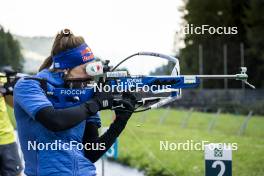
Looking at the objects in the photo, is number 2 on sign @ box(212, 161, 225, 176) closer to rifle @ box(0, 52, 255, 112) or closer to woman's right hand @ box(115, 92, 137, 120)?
rifle @ box(0, 52, 255, 112)

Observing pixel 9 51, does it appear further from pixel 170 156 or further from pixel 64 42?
pixel 64 42

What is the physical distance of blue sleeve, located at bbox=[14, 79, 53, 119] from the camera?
3.14 m

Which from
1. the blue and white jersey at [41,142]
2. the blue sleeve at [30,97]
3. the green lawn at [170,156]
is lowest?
the green lawn at [170,156]

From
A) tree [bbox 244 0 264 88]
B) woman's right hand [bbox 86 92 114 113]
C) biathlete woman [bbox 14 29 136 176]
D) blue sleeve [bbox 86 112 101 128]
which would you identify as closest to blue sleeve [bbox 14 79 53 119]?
biathlete woman [bbox 14 29 136 176]

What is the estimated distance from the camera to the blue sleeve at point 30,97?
3.14 metres

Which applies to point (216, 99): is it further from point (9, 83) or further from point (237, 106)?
point (9, 83)

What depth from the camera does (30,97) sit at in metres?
3.18

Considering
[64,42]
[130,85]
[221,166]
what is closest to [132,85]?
[130,85]

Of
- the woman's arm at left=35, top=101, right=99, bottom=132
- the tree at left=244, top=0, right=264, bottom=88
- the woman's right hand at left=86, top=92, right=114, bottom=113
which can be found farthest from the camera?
the tree at left=244, top=0, right=264, bottom=88

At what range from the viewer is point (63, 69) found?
11.2 ft

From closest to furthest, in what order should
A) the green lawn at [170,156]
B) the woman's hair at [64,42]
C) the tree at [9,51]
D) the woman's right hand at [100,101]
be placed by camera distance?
the woman's right hand at [100,101] < the woman's hair at [64,42] < the tree at [9,51] < the green lawn at [170,156]

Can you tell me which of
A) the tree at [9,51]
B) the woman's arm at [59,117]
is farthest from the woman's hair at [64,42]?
the tree at [9,51]

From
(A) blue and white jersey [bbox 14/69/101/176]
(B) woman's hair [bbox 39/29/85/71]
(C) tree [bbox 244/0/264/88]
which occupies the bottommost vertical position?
(A) blue and white jersey [bbox 14/69/101/176]

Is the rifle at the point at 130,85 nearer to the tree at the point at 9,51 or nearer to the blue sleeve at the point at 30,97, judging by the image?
the blue sleeve at the point at 30,97
